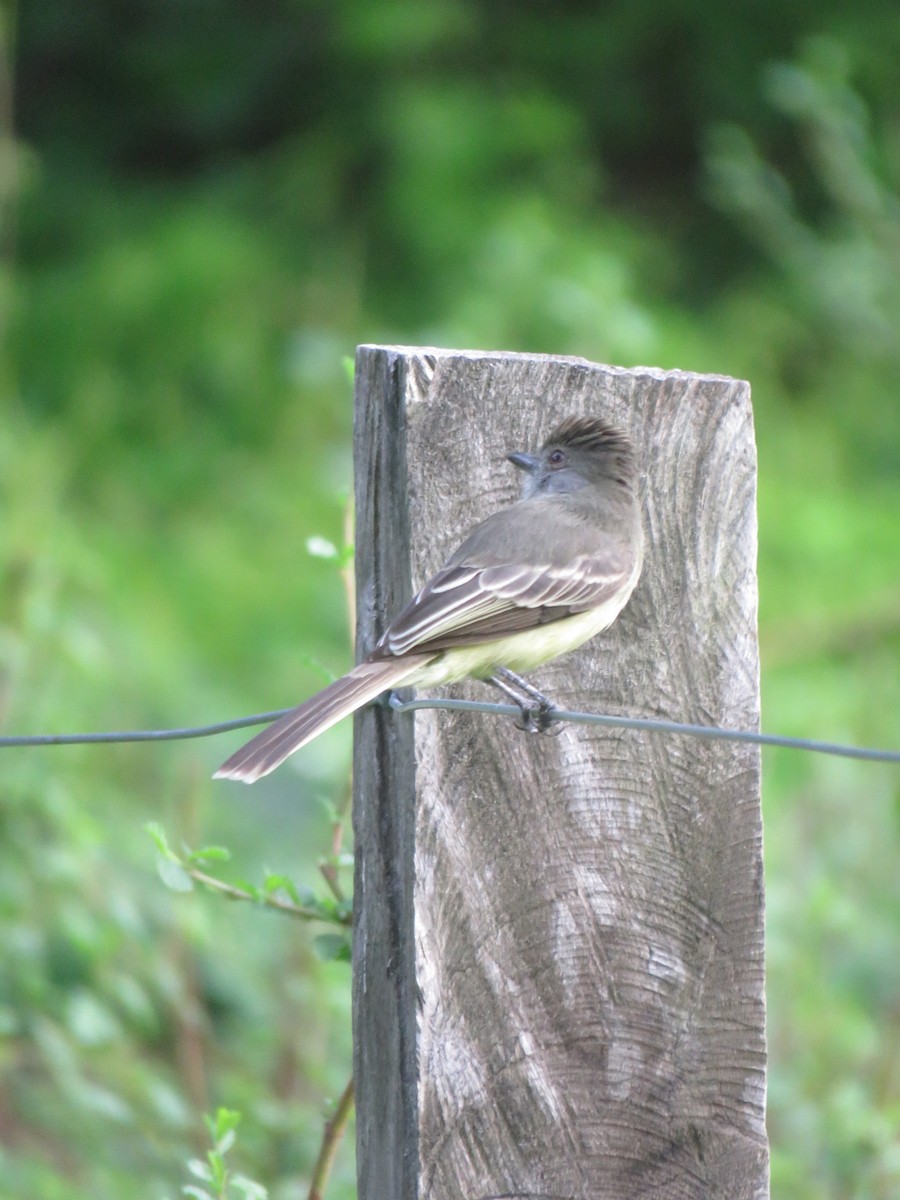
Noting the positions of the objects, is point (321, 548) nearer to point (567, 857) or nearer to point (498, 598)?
point (498, 598)

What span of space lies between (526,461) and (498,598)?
1.38 ft

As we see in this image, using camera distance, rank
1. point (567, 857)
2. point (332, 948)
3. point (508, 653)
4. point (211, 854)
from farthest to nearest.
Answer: point (508, 653), point (332, 948), point (211, 854), point (567, 857)

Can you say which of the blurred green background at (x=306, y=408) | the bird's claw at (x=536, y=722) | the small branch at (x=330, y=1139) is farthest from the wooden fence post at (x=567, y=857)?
the blurred green background at (x=306, y=408)

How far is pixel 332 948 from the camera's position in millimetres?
2545

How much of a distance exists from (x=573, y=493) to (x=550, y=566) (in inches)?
7.3

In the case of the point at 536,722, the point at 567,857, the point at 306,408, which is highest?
the point at 306,408

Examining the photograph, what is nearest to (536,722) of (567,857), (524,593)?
(567,857)

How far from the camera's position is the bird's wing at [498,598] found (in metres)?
2.35

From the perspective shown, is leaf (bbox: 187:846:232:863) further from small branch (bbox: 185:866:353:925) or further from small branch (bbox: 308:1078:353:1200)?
small branch (bbox: 308:1078:353:1200)

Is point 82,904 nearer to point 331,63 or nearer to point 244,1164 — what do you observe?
point 244,1164

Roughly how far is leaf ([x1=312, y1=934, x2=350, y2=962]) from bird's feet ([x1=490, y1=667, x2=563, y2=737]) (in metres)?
0.47

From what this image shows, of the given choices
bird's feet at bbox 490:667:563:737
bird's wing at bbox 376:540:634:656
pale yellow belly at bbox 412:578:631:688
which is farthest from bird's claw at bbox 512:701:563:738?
pale yellow belly at bbox 412:578:631:688

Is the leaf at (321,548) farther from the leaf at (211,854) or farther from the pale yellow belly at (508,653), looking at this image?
the leaf at (211,854)

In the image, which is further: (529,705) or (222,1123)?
(222,1123)
